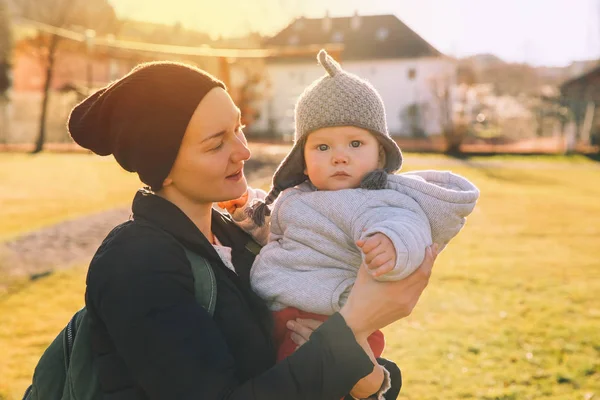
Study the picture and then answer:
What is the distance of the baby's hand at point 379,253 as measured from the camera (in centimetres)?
165

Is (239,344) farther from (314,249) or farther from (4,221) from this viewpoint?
(4,221)

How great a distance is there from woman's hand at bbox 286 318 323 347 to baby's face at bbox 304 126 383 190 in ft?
1.47

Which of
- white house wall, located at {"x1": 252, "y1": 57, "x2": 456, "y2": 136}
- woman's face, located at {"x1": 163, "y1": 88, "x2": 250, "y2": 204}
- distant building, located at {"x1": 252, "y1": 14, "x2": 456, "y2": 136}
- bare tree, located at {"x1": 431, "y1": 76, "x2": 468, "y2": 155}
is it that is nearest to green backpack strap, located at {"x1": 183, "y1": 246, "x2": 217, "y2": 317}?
woman's face, located at {"x1": 163, "y1": 88, "x2": 250, "y2": 204}

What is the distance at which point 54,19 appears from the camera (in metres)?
30.4

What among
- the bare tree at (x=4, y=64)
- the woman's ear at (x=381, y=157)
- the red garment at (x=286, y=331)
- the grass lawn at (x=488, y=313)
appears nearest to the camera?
the red garment at (x=286, y=331)

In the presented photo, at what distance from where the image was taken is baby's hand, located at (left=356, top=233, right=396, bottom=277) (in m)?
1.65

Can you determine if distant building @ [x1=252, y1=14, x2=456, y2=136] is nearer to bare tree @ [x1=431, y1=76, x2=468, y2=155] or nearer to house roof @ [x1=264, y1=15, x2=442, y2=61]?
house roof @ [x1=264, y1=15, x2=442, y2=61]

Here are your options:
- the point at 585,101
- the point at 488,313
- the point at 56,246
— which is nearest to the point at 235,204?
the point at 488,313

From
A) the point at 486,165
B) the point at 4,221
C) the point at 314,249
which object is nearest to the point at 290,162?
the point at 314,249

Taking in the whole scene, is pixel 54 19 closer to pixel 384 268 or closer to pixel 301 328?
pixel 301 328

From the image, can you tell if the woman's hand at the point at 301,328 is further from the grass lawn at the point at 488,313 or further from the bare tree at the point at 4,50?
the bare tree at the point at 4,50

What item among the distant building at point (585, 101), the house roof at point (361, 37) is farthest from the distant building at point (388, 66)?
the distant building at point (585, 101)

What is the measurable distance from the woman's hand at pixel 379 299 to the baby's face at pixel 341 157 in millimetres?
378

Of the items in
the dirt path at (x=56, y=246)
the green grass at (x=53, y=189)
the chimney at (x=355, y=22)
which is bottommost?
the green grass at (x=53, y=189)
